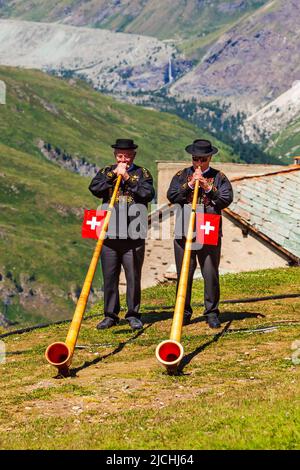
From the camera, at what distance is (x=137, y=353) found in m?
15.1

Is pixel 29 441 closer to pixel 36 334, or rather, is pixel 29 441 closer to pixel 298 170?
pixel 36 334

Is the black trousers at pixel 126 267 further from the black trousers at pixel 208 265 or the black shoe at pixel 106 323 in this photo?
the black trousers at pixel 208 265

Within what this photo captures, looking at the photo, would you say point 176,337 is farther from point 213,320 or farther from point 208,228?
point 213,320

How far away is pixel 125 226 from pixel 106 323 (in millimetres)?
1966

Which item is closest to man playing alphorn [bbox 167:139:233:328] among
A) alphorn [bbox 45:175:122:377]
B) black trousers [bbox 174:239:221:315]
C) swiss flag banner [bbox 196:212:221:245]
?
black trousers [bbox 174:239:221:315]

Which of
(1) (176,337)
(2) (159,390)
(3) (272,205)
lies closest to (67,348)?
(1) (176,337)

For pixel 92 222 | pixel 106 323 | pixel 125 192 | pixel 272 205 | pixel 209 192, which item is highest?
pixel 209 192

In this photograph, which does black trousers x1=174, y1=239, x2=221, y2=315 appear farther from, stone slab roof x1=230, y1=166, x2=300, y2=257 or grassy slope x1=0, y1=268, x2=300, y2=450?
stone slab roof x1=230, y1=166, x2=300, y2=257

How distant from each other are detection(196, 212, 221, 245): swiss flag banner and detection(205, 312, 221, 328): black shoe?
1.47 meters

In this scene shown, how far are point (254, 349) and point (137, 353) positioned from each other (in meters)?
1.94

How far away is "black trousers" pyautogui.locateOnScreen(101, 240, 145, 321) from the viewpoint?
17.4m

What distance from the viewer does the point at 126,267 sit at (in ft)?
57.3
